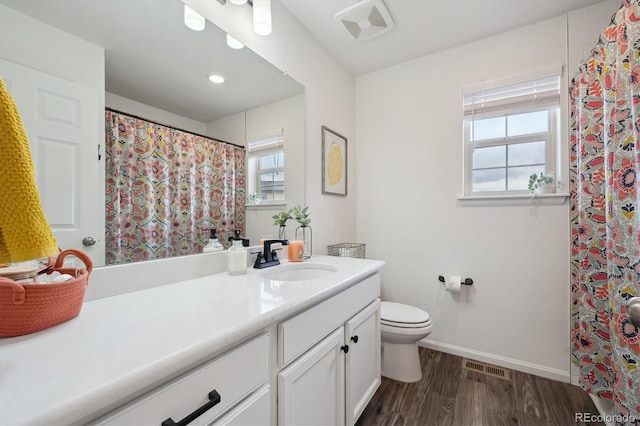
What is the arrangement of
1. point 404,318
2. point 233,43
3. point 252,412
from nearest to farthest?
1. point 252,412
2. point 233,43
3. point 404,318

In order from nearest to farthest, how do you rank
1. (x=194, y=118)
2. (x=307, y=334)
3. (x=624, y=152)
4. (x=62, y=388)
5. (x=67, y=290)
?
(x=62, y=388) < (x=67, y=290) < (x=307, y=334) < (x=624, y=152) < (x=194, y=118)

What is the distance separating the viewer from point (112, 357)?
0.50 meters

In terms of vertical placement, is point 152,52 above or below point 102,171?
above

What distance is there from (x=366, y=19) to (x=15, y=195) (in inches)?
79.5

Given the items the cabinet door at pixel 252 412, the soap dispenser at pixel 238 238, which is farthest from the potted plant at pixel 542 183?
the cabinet door at pixel 252 412

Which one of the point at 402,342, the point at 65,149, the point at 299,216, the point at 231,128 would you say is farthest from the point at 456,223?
the point at 65,149

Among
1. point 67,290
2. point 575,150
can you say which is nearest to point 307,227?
point 67,290

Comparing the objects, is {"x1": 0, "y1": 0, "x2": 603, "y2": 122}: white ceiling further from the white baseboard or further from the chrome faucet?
the white baseboard

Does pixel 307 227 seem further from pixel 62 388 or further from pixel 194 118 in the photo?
pixel 62 388

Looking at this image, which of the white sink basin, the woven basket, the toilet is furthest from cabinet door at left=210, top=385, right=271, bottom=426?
the toilet

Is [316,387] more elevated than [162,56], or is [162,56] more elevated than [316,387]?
[162,56]

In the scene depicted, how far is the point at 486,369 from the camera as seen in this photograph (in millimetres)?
1850

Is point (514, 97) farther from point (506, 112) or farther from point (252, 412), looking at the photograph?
point (252, 412)

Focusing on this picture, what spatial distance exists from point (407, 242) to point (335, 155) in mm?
994
